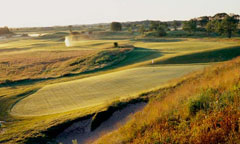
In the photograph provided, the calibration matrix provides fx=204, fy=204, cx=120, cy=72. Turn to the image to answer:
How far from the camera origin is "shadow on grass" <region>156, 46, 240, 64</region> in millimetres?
31297

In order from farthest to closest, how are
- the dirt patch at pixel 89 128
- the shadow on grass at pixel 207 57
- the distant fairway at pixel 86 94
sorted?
the shadow on grass at pixel 207 57, the distant fairway at pixel 86 94, the dirt patch at pixel 89 128

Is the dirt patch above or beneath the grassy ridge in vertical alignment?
beneath

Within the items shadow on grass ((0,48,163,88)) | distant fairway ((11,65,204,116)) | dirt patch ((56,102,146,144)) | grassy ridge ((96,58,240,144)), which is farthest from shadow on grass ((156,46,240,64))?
grassy ridge ((96,58,240,144))

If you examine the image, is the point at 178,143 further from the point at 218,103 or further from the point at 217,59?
the point at 217,59

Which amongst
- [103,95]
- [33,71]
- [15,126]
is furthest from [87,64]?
[15,126]

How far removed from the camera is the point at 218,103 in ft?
21.7

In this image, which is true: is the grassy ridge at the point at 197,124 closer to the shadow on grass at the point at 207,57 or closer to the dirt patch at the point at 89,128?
the dirt patch at the point at 89,128

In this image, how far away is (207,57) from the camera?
32406 mm

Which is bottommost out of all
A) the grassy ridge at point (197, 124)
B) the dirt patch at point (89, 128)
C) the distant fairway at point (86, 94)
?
the dirt patch at point (89, 128)

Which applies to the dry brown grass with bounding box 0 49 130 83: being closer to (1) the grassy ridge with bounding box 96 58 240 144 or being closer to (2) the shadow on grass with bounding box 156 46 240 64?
(2) the shadow on grass with bounding box 156 46 240 64

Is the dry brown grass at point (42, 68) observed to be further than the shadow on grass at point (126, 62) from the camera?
Yes

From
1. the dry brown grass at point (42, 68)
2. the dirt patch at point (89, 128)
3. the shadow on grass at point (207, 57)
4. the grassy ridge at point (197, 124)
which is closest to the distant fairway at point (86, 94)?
the dirt patch at point (89, 128)

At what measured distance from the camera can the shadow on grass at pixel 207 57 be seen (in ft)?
103

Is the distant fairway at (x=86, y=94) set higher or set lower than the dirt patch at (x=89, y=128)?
higher
